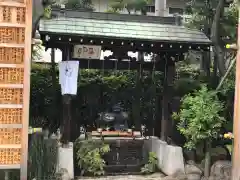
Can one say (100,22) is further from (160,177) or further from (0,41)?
(160,177)

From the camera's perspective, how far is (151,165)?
9.98m

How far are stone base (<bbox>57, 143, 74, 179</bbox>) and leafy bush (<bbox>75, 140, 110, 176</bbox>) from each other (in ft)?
1.72

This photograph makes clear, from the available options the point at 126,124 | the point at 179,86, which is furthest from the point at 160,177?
the point at 179,86

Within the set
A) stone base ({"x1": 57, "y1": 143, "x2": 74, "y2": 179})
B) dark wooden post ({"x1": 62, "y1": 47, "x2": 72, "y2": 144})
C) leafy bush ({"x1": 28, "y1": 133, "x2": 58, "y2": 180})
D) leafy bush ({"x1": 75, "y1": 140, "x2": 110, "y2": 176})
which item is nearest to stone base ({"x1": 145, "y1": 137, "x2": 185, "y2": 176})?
leafy bush ({"x1": 75, "y1": 140, "x2": 110, "y2": 176})

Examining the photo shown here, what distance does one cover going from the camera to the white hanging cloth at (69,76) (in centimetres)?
899

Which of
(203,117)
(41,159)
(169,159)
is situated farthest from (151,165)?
(41,159)

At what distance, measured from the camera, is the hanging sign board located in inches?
364

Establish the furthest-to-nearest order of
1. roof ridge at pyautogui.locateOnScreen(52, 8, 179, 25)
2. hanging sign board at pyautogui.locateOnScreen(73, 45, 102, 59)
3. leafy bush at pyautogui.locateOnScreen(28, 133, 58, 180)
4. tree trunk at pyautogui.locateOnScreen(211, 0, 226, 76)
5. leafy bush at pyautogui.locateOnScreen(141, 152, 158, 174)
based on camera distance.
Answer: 1. tree trunk at pyautogui.locateOnScreen(211, 0, 226, 76)
2. leafy bush at pyautogui.locateOnScreen(141, 152, 158, 174)
3. roof ridge at pyautogui.locateOnScreen(52, 8, 179, 25)
4. hanging sign board at pyautogui.locateOnScreen(73, 45, 102, 59)
5. leafy bush at pyautogui.locateOnScreen(28, 133, 58, 180)

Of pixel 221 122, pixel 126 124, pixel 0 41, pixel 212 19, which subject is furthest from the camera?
pixel 212 19

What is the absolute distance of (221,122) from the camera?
8898 millimetres

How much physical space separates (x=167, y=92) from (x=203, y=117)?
1.82 m

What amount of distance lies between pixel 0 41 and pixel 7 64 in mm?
425

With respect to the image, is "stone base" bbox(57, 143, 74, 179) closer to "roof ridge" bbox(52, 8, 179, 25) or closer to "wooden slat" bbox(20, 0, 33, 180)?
"wooden slat" bbox(20, 0, 33, 180)

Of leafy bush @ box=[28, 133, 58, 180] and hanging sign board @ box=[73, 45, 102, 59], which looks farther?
hanging sign board @ box=[73, 45, 102, 59]
